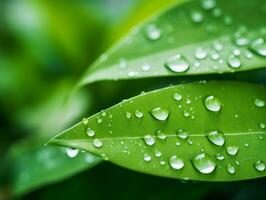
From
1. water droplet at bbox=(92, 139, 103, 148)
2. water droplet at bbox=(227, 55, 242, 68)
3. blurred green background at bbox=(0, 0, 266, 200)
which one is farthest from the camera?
blurred green background at bbox=(0, 0, 266, 200)

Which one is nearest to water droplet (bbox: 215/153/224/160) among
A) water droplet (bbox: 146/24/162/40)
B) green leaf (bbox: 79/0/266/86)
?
green leaf (bbox: 79/0/266/86)

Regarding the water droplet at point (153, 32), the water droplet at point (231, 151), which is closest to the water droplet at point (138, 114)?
the water droplet at point (231, 151)

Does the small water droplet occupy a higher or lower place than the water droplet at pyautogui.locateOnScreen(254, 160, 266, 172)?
higher

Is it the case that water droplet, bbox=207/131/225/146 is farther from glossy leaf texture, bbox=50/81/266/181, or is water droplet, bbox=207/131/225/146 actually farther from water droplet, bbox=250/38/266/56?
water droplet, bbox=250/38/266/56

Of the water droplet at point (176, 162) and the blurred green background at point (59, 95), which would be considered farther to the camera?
the blurred green background at point (59, 95)

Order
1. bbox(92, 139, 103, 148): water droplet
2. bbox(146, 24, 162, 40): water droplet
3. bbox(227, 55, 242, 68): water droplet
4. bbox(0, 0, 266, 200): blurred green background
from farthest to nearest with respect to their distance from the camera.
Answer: bbox(0, 0, 266, 200): blurred green background < bbox(146, 24, 162, 40): water droplet < bbox(227, 55, 242, 68): water droplet < bbox(92, 139, 103, 148): water droplet

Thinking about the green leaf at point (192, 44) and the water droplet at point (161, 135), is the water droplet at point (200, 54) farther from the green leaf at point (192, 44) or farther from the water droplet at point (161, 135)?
the water droplet at point (161, 135)

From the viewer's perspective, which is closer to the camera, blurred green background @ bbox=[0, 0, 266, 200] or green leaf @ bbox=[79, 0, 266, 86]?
green leaf @ bbox=[79, 0, 266, 86]
